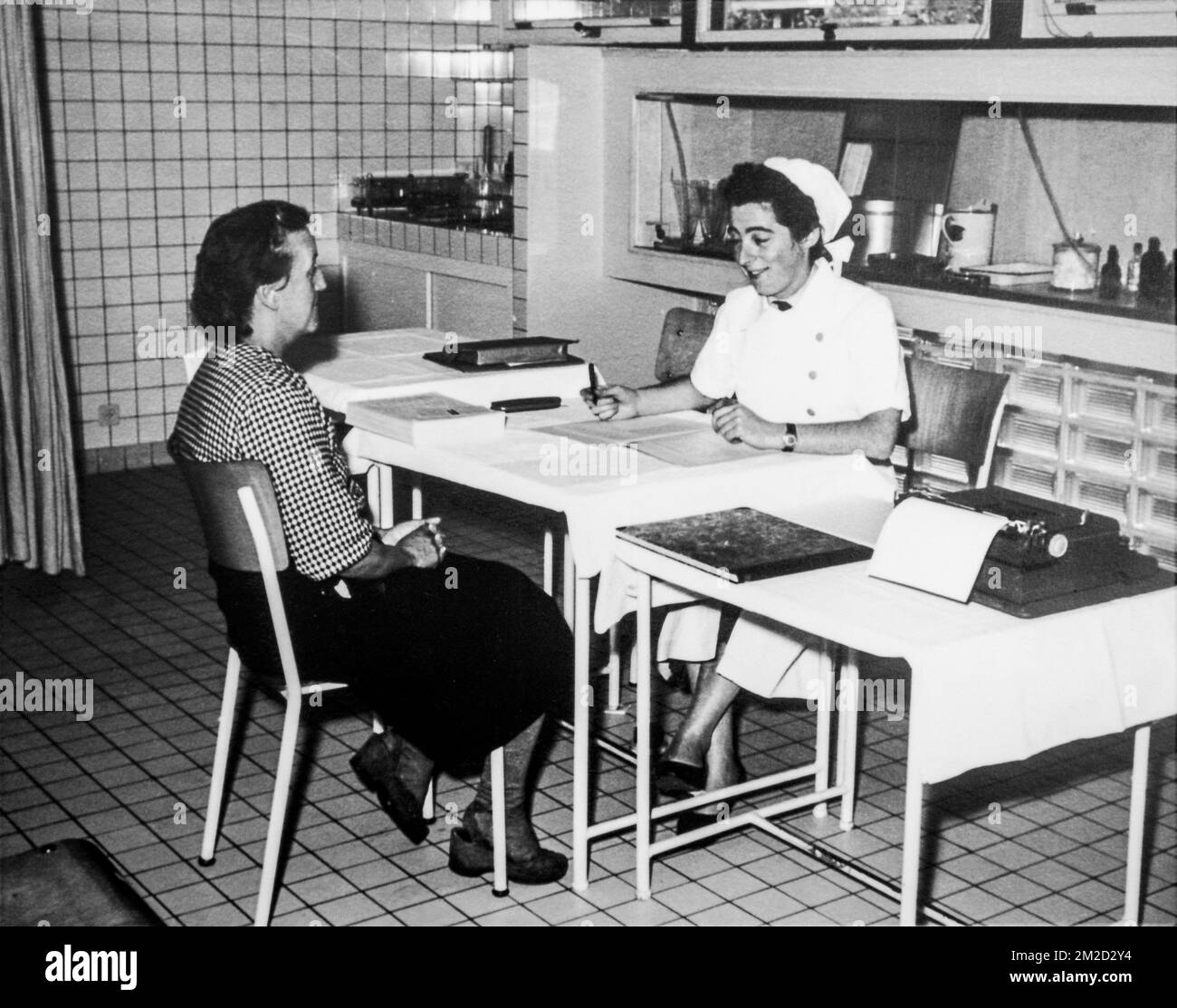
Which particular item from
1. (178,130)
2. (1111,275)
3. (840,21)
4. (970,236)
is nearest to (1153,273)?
(1111,275)

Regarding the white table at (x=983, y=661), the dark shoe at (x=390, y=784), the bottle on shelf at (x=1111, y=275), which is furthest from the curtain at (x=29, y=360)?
the bottle on shelf at (x=1111, y=275)

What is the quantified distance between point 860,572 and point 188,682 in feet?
6.61

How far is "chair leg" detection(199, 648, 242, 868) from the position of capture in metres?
2.69

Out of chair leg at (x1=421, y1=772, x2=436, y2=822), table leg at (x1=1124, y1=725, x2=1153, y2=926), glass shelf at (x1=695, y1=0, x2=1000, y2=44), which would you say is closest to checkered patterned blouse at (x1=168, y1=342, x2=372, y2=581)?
chair leg at (x1=421, y1=772, x2=436, y2=822)

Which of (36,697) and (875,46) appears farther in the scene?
(875,46)

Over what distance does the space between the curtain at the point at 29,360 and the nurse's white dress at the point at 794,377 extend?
89.2 inches

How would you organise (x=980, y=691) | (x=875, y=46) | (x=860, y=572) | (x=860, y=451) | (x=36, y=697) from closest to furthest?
(x=980, y=691) < (x=860, y=572) < (x=860, y=451) < (x=36, y=697) < (x=875, y=46)

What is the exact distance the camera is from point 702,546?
2.32 m

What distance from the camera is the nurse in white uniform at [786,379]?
286 cm

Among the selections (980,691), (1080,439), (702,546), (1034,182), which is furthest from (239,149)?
(980,691)

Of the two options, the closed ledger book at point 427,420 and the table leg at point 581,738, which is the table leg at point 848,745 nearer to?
the table leg at point 581,738

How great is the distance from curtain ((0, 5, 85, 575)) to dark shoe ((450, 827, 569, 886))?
2.25 metres

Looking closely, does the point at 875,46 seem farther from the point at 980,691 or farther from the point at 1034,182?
the point at 980,691

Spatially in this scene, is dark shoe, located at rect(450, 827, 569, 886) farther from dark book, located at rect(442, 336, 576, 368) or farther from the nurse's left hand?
dark book, located at rect(442, 336, 576, 368)
